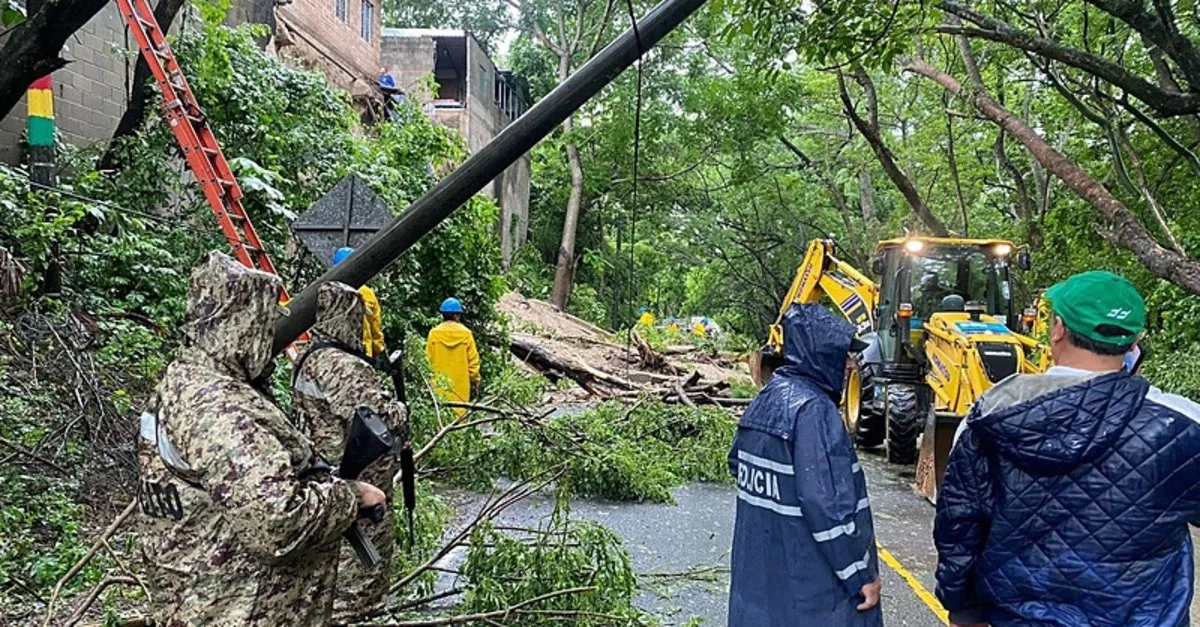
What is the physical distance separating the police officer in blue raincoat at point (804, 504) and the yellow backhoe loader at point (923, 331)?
555cm

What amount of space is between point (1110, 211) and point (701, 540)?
5.45 meters

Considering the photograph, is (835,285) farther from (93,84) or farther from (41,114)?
(41,114)

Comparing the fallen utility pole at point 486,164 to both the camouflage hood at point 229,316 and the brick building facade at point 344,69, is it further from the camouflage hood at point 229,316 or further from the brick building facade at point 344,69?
the brick building facade at point 344,69

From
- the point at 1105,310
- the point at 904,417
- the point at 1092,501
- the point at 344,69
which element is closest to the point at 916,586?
the point at 1092,501

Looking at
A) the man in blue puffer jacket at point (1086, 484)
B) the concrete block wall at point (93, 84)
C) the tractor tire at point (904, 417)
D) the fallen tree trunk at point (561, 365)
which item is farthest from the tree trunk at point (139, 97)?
the man in blue puffer jacket at point (1086, 484)

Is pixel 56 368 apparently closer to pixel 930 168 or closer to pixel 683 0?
pixel 683 0

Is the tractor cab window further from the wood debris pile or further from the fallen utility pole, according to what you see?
the fallen utility pole

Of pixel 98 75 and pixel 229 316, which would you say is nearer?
pixel 229 316

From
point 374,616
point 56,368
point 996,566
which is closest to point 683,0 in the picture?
point 996,566

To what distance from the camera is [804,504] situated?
110 inches

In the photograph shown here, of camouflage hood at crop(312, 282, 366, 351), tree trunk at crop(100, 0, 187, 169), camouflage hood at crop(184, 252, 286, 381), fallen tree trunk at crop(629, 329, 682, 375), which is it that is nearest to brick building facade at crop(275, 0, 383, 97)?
tree trunk at crop(100, 0, 187, 169)

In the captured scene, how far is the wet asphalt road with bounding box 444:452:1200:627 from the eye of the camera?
17.1 feet

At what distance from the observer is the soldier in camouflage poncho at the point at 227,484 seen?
8.07 ft

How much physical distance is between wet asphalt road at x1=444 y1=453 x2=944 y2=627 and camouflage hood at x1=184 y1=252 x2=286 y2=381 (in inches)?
122
